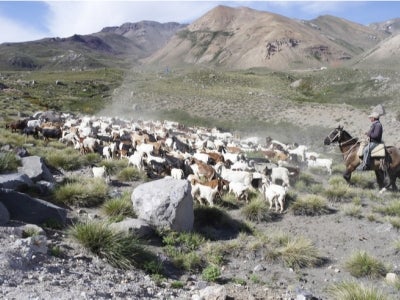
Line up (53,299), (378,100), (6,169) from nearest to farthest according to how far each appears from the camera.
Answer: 1. (53,299)
2. (6,169)
3. (378,100)

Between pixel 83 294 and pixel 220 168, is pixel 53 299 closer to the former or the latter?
pixel 83 294

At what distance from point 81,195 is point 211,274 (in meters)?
5.19

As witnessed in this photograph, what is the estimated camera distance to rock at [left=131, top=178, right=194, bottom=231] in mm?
A: 11820

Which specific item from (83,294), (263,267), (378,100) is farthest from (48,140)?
(378,100)

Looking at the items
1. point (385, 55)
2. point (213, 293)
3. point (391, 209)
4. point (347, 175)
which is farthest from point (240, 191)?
point (385, 55)

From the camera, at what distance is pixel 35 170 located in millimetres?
14180

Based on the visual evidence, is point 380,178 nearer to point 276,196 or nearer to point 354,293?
point 276,196

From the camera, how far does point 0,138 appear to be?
2177 centimetres

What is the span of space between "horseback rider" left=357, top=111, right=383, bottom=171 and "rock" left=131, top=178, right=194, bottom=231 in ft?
27.6

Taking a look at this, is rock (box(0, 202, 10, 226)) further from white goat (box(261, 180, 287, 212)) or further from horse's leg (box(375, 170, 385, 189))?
horse's leg (box(375, 170, 385, 189))

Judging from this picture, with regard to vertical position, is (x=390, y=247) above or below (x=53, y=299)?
below

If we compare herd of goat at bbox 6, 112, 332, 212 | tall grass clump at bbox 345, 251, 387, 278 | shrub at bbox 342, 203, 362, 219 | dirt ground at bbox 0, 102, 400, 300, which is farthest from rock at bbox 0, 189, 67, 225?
shrub at bbox 342, 203, 362, 219

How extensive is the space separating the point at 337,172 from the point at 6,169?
50.4 feet

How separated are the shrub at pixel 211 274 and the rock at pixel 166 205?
2178 millimetres
